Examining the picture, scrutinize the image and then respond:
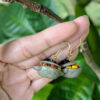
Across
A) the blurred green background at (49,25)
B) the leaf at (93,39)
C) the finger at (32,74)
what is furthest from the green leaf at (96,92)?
the finger at (32,74)

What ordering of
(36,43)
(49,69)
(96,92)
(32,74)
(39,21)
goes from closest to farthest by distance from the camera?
(49,69)
(36,43)
(32,74)
(96,92)
(39,21)

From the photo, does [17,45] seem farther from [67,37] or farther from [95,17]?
[95,17]

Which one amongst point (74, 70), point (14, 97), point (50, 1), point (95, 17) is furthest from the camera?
point (95, 17)

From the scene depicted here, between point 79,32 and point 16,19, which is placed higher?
point 79,32

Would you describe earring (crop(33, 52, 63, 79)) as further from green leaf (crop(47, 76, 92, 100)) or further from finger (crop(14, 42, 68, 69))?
green leaf (crop(47, 76, 92, 100))

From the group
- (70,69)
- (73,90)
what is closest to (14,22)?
(73,90)

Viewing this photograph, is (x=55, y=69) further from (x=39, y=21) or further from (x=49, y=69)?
(x=39, y=21)

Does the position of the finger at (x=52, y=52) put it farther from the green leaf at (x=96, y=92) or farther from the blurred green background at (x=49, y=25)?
the green leaf at (x=96, y=92)

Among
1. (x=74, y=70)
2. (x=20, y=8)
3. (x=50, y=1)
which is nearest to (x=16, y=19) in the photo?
(x=20, y=8)
